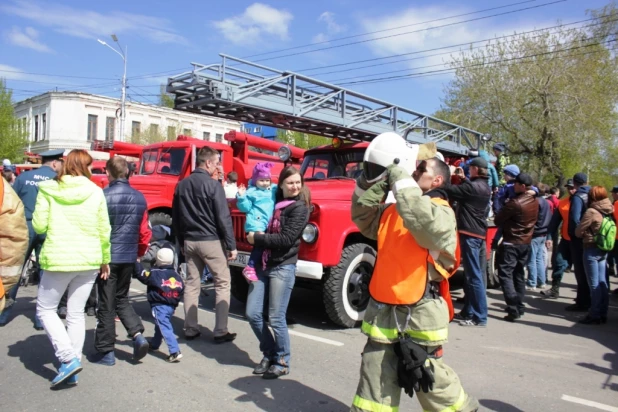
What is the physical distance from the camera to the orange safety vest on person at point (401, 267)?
2572mm

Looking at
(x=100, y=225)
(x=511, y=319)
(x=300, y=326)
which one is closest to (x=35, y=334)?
(x=100, y=225)

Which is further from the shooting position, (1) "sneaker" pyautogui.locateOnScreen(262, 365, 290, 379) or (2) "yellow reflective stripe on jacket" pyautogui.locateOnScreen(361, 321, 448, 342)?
(1) "sneaker" pyautogui.locateOnScreen(262, 365, 290, 379)

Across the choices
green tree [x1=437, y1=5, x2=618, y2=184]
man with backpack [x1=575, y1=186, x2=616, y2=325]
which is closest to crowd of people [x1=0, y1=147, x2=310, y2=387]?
man with backpack [x1=575, y1=186, x2=616, y2=325]

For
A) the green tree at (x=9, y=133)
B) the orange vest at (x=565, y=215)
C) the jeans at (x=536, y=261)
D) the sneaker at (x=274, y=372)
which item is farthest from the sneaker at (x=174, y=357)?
the green tree at (x=9, y=133)

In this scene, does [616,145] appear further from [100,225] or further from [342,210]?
[100,225]

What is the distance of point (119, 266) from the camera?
14.8 feet

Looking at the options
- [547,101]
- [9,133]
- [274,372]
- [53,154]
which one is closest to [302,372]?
[274,372]

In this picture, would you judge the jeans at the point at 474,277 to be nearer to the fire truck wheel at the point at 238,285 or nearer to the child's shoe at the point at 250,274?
the fire truck wheel at the point at 238,285

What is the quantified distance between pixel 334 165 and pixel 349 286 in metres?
2.12

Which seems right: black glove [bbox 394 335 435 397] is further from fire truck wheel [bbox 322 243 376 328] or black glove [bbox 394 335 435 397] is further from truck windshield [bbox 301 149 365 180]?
truck windshield [bbox 301 149 365 180]

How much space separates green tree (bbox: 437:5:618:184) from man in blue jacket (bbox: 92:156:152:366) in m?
21.9

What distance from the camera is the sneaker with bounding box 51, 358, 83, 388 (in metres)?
3.79

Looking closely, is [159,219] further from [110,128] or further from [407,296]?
[110,128]

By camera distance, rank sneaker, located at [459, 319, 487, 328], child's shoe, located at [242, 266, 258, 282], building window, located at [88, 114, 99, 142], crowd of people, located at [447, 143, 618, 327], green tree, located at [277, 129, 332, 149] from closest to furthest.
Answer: child's shoe, located at [242, 266, 258, 282]
crowd of people, located at [447, 143, 618, 327]
sneaker, located at [459, 319, 487, 328]
green tree, located at [277, 129, 332, 149]
building window, located at [88, 114, 99, 142]
